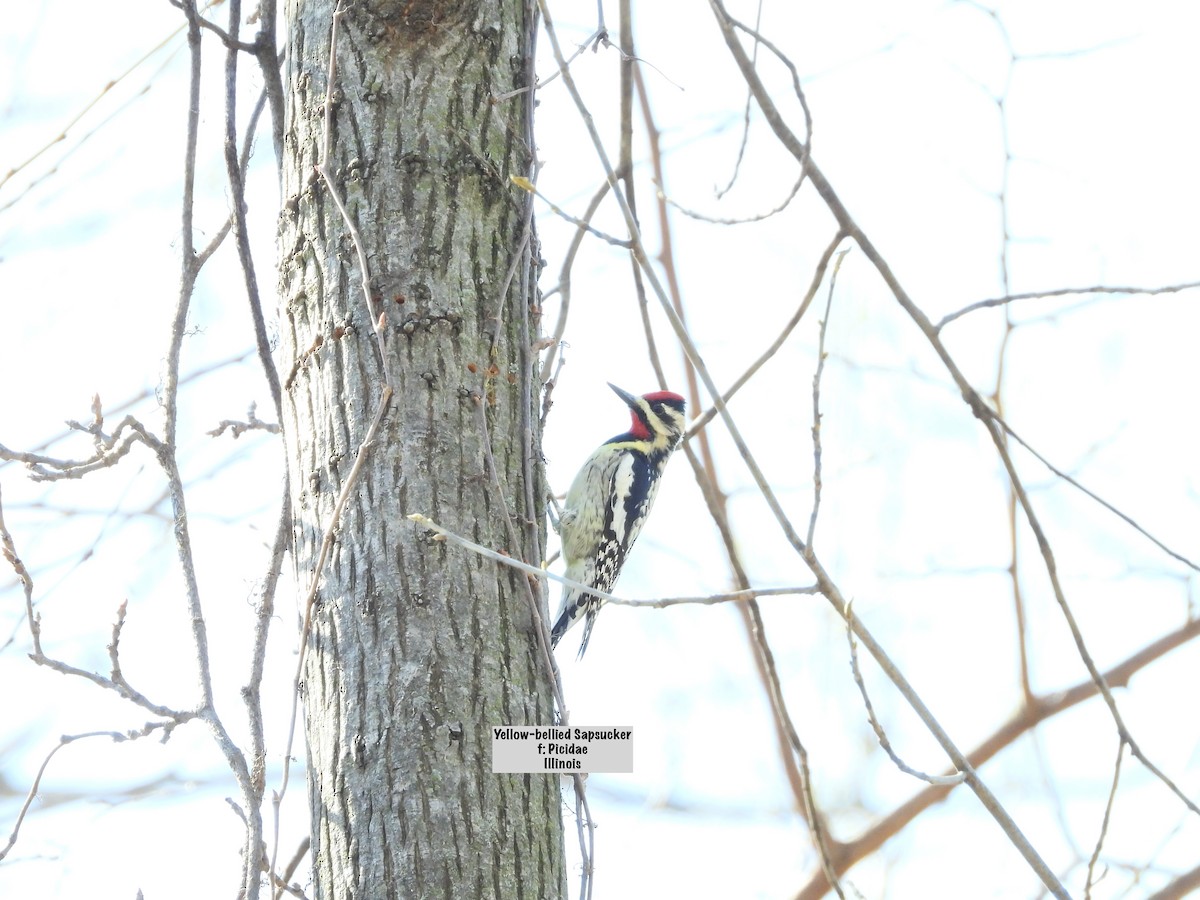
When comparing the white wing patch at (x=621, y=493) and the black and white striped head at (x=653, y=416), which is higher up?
the black and white striped head at (x=653, y=416)

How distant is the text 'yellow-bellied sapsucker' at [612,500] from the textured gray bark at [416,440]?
229 cm

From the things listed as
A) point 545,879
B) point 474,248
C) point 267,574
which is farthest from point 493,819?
point 474,248

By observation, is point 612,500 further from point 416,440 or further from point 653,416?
point 416,440

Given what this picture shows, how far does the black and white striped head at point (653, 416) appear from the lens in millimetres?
5410

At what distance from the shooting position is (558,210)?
2.04 metres

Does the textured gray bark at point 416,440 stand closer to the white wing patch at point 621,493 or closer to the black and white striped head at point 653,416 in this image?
the white wing patch at point 621,493

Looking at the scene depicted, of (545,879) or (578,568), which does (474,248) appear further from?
(578,568)

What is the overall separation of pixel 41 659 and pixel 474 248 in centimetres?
130

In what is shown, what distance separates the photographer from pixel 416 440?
7.73 ft

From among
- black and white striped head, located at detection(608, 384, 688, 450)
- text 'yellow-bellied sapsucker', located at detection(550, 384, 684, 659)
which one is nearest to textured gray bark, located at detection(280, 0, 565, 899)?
text 'yellow-bellied sapsucker', located at detection(550, 384, 684, 659)

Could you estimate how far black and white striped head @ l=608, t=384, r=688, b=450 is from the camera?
5410mm

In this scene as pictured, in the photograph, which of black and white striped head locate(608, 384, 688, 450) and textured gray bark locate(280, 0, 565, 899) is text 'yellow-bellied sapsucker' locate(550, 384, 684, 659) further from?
textured gray bark locate(280, 0, 565, 899)

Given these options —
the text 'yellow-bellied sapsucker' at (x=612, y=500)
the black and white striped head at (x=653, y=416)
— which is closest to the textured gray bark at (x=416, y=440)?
the text 'yellow-bellied sapsucker' at (x=612, y=500)

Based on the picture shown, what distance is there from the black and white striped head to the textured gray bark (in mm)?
2781
